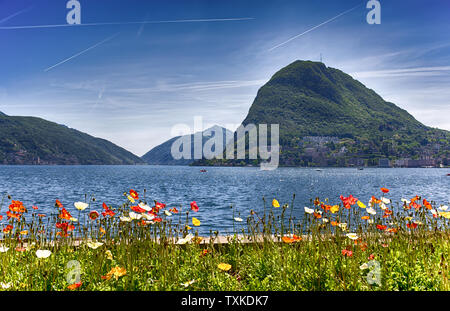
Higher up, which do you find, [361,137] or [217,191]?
[361,137]

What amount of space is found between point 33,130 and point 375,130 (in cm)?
20668

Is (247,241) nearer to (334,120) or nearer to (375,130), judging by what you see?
(375,130)

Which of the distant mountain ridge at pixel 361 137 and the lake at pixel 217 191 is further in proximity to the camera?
the distant mountain ridge at pixel 361 137

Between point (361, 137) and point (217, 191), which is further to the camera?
point (361, 137)

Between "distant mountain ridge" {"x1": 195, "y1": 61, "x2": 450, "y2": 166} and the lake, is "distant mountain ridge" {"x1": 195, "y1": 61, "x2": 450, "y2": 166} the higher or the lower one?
the higher one

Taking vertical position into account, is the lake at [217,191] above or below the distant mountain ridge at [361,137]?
below

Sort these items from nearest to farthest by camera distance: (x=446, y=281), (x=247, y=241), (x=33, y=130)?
(x=446, y=281) → (x=247, y=241) → (x=33, y=130)

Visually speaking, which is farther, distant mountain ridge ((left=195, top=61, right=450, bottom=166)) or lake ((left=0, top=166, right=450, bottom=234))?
distant mountain ridge ((left=195, top=61, right=450, bottom=166))

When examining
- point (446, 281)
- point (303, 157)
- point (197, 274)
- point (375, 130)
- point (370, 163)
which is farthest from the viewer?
point (303, 157)

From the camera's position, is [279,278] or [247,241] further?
[247,241]
